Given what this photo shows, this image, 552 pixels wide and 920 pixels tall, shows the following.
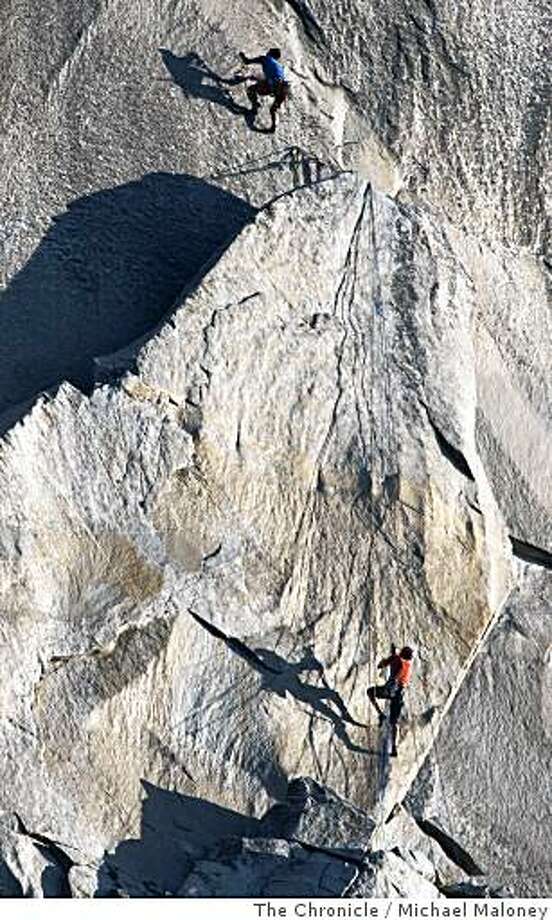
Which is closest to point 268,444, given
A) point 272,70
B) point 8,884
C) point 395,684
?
point 395,684

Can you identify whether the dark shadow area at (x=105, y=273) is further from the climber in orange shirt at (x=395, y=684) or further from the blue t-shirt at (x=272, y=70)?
the climber in orange shirt at (x=395, y=684)

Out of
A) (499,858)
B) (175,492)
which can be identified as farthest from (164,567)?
(499,858)

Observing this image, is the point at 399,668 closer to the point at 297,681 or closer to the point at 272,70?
the point at 297,681

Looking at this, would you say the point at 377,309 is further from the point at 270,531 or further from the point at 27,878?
the point at 27,878

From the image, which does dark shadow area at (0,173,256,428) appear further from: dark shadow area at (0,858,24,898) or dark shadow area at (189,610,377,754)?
dark shadow area at (0,858,24,898)

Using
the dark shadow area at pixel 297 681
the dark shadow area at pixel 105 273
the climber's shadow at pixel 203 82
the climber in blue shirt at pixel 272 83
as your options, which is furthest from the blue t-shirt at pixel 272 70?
the dark shadow area at pixel 297 681
